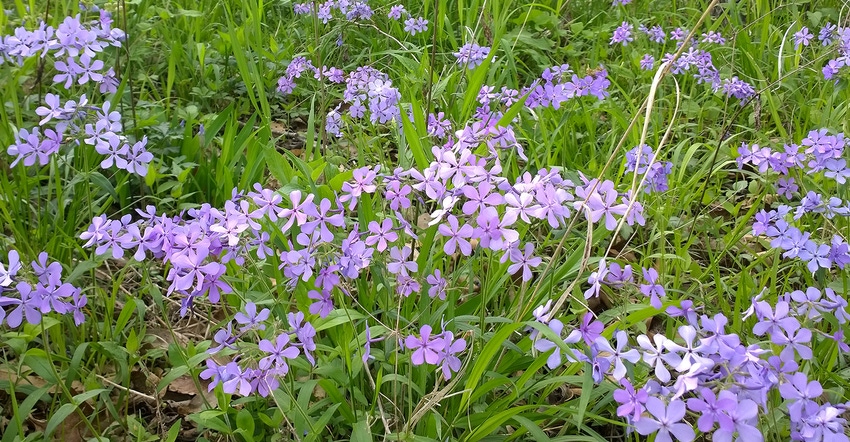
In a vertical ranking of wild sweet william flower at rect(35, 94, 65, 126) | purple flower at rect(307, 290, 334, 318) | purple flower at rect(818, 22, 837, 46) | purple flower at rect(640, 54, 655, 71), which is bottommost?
purple flower at rect(640, 54, 655, 71)

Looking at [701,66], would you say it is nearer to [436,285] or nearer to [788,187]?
[788,187]

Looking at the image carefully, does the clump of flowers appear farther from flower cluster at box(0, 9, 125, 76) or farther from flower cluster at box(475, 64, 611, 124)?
flower cluster at box(475, 64, 611, 124)

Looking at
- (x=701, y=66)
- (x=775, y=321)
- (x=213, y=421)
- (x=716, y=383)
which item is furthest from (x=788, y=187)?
(x=213, y=421)

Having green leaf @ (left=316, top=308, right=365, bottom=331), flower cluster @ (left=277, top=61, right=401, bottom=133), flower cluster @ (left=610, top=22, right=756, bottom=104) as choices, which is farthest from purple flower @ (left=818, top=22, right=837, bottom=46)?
green leaf @ (left=316, top=308, right=365, bottom=331)

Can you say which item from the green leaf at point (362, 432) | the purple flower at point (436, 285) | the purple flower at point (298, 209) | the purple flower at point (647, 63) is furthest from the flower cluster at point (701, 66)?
the green leaf at point (362, 432)

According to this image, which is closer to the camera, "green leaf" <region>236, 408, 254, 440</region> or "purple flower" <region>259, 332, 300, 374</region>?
"purple flower" <region>259, 332, 300, 374</region>

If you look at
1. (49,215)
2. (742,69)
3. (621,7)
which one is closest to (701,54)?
(742,69)

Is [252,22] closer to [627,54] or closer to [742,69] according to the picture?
[627,54]

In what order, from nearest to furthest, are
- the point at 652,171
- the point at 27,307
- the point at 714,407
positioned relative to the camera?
the point at 714,407 < the point at 27,307 < the point at 652,171
